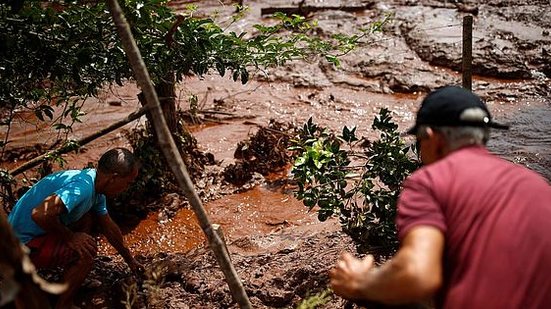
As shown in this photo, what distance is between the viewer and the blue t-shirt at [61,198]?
3.63m

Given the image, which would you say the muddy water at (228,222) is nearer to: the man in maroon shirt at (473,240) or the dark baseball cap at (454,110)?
the dark baseball cap at (454,110)

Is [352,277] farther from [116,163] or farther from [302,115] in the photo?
[302,115]

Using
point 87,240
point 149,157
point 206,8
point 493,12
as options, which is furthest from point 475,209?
point 206,8

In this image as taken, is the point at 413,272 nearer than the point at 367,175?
Yes

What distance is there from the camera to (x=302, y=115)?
7.97m

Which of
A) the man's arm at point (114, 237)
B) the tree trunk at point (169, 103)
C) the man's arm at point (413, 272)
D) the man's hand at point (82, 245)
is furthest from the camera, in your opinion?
the tree trunk at point (169, 103)

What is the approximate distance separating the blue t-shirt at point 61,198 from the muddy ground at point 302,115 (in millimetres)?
540

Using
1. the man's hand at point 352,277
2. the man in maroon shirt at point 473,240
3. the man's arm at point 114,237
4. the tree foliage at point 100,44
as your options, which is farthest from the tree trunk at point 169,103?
the man in maroon shirt at point 473,240

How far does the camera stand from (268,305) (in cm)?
370

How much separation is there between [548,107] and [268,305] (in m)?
5.57

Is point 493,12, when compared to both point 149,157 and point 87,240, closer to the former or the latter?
point 149,157

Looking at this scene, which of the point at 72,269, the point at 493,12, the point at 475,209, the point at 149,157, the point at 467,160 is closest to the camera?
the point at 475,209

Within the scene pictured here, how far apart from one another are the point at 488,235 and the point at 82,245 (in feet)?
8.75

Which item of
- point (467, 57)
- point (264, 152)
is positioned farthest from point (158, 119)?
point (264, 152)
